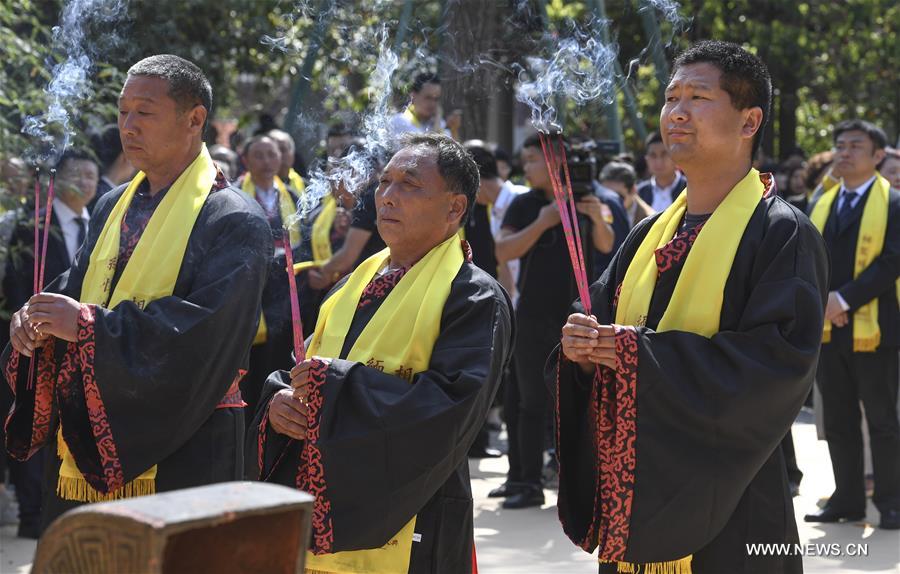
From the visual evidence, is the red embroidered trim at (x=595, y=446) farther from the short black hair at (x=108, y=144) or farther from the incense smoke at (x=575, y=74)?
the short black hair at (x=108, y=144)

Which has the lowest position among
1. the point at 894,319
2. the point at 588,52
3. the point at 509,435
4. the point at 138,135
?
the point at 509,435

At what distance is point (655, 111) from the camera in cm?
1537

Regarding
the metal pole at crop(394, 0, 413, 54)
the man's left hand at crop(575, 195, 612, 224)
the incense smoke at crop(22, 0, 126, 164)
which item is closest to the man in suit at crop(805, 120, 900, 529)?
the man's left hand at crop(575, 195, 612, 224)

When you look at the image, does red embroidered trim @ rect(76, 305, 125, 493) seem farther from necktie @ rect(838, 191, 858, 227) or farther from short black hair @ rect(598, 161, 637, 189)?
short black hair @ rect(598, 161, 637, 189)

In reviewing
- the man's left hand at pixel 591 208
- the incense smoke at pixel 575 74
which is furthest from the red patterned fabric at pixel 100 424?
the man's left hand at pixel 591 208

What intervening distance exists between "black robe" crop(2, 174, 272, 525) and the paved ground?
1.97m

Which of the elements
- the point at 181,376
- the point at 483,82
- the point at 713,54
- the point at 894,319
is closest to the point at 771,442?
the point at 713,54

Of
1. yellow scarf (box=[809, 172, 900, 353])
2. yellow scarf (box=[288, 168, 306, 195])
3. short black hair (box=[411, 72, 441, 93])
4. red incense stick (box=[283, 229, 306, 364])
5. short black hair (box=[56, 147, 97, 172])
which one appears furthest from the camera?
yellow scarf (box=[288, 168, 306, 195])

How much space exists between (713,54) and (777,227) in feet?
1.65

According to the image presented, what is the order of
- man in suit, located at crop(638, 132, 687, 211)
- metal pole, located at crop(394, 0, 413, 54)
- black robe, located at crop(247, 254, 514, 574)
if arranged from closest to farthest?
black robe, located at crop(247, 254, 514, 574) → metal pole, located at crop(394, 0, 413, 54) → man in suit, located at crop(638, 132, 687, 211)

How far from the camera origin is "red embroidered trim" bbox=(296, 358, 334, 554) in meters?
3.28

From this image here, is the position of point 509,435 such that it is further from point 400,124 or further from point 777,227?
point 777,227

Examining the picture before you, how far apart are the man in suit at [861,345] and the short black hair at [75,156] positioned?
395cm

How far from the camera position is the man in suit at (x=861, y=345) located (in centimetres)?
659
